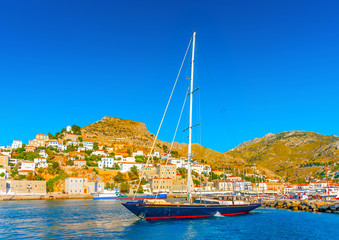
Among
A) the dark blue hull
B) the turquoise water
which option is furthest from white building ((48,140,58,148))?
the dark blue hull

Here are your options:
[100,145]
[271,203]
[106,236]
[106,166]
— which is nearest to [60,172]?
[106,166]

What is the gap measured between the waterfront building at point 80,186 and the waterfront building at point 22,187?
6865 millimetres

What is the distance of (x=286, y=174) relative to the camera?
596 feet

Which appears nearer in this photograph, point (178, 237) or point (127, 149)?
point (178, 237)

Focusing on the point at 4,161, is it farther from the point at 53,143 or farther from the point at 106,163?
the point at 106,163

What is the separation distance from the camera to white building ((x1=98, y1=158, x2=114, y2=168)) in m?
111

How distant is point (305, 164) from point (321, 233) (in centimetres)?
18215

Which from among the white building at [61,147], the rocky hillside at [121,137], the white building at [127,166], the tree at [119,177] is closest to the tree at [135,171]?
the white building at [127,166]

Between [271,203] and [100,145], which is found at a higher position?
[100,145]

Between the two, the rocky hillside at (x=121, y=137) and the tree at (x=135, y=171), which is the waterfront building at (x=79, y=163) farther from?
the rocky hillside at (x=121, y=137)

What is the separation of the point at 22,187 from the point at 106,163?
39.7m

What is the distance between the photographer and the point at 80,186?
278ft

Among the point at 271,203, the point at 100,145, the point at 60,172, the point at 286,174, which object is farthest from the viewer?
the point at 286,174

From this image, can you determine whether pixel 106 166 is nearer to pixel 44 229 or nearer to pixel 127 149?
pixel 127 149
